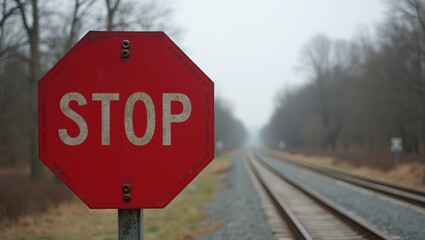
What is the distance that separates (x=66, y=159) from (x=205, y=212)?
11.9m

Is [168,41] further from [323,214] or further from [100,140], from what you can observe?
[323,214]

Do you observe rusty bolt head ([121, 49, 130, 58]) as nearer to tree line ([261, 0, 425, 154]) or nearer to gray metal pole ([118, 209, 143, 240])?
gray metal pole ([118, 209, 143, 240])

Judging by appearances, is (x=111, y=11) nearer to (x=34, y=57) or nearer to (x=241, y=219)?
(x=34, y=57)

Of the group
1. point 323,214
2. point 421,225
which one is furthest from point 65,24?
point 421,225

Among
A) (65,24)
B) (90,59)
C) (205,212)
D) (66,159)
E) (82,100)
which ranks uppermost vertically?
(65,24)

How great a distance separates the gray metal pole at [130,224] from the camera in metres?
2.20

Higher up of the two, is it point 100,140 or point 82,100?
point 82,100

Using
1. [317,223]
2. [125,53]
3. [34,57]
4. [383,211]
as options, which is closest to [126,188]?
[125,53]

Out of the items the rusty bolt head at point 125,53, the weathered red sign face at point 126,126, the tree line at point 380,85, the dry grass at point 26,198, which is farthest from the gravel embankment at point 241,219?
the tree line at point 380,85

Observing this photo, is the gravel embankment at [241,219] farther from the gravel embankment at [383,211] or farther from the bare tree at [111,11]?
the bare tree at [111,11]

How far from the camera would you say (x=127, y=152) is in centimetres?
212

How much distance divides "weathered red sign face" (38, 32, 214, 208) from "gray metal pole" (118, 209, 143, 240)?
0.09 meters

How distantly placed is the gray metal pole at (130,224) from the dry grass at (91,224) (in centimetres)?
721

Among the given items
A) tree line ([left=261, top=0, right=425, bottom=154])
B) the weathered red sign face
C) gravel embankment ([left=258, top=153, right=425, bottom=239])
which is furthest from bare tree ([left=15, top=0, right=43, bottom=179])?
tree line ([left=261, top=0, right=425, bottom=154])
